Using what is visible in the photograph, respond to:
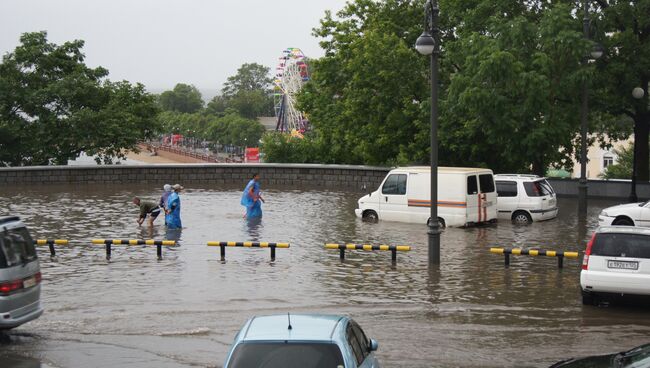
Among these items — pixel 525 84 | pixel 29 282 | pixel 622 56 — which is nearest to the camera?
pixel 29 282

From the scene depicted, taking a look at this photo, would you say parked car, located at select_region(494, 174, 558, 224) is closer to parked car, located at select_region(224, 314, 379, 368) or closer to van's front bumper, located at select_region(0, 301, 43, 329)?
van's front bumper, located at select_region(0, 301, 43, 329)

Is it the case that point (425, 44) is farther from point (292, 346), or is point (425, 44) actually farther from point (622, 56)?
point (622, 56)

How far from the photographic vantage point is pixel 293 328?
875 centimetres

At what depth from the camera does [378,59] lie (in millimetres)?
40156

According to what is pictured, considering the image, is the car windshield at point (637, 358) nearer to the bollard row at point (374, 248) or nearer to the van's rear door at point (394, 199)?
the bollard row at point (374, 248)

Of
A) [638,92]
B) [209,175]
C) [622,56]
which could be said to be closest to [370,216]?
[638,92]

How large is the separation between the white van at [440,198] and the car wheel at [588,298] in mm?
10331

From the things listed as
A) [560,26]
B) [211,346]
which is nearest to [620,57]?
[560,26]

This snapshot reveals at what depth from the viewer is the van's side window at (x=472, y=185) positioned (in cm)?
2586

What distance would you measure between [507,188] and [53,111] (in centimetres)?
2446

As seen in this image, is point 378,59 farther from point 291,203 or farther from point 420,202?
point 420,202

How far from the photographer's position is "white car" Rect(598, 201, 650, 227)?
23984mm

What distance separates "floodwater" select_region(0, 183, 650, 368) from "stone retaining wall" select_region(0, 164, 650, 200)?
480 inches

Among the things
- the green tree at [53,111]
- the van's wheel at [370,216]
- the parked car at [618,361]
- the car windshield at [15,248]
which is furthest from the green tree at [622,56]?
the parked car at [618,361]
